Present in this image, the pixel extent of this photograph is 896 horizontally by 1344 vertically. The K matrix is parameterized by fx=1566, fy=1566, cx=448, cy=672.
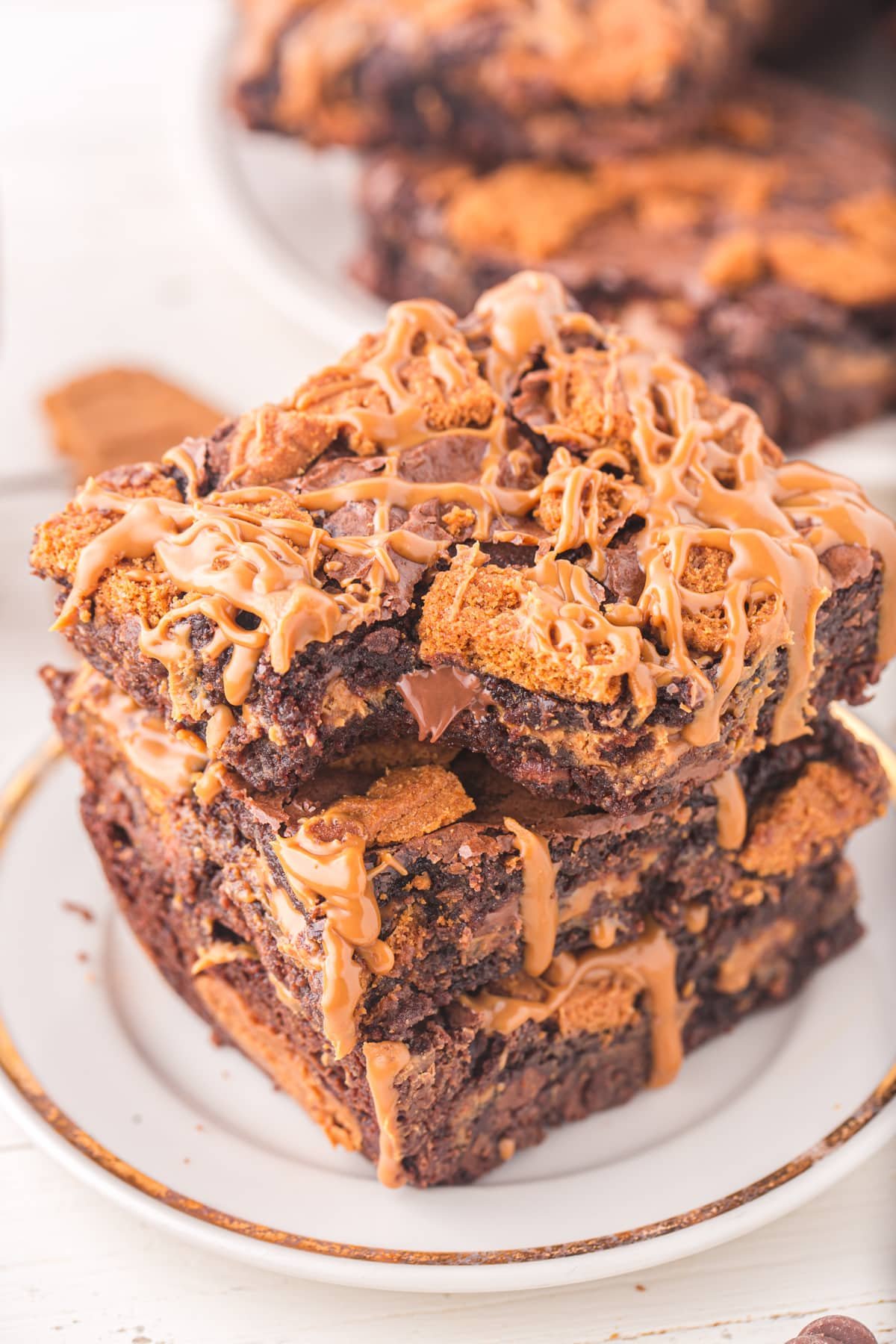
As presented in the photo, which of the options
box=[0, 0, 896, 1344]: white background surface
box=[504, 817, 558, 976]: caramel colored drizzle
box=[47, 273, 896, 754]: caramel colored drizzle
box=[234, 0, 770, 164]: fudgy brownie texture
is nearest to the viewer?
box=[47, 273, 896, 754]: caramel colored drizzle

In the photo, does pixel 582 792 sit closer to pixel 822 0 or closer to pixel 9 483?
pixel 9 483

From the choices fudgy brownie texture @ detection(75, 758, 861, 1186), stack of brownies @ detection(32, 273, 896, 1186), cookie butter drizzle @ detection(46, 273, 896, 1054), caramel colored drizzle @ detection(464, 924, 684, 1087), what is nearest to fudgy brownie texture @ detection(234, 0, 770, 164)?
stack of brownies @ detection(32, 273, 896, 1186)

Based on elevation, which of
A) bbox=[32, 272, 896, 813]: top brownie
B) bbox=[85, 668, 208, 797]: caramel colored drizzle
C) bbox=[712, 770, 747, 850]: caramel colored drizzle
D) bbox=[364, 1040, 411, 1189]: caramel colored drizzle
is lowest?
bbox=[364, 1040, 411, 1189]: caramel colored drizzle

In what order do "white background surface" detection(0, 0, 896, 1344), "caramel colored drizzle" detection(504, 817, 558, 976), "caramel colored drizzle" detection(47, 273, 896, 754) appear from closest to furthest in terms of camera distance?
"caramel colored drizzle" detection(47, 273, 896, 754)
"caramel colored drizzle" detection(504, 817, 558, 976)
"white background surface" detection(0, 0, 896, 1344)

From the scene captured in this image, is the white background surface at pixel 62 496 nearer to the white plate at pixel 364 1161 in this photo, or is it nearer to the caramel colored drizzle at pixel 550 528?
the white plate at pixel 364 1161

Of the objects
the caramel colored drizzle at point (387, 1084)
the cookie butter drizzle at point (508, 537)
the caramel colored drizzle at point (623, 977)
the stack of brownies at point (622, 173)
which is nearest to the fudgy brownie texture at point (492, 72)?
the stack of brownies at point (622, 173)

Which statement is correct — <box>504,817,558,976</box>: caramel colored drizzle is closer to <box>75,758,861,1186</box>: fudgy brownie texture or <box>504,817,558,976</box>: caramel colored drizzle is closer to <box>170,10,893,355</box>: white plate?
<box>75,758,861,1186</box>: fudgy brownie texture

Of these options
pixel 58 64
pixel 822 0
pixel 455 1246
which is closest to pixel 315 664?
pixel 455 1246

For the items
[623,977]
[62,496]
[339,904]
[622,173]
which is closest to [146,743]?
[339,904]
